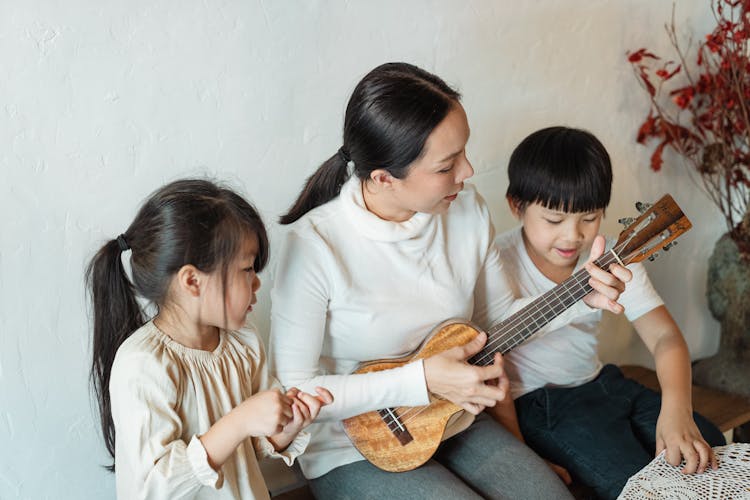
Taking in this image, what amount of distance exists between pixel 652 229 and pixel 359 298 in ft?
1.80

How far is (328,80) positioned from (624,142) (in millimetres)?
1012

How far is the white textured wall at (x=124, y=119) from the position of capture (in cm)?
144

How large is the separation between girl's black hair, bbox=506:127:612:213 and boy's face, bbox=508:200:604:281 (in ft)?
0.06

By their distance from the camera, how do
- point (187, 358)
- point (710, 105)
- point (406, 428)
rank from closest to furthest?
point (187, 358) → point (406, 428) → point (710, 105)

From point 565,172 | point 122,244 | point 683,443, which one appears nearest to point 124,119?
point 122,244

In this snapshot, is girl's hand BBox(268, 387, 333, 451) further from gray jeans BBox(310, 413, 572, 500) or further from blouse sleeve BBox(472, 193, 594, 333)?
blouse sleeve BBox(472, 193, 594, 333)

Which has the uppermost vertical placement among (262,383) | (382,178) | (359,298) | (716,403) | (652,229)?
(382,178)

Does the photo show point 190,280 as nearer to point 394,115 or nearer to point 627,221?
point 394,115

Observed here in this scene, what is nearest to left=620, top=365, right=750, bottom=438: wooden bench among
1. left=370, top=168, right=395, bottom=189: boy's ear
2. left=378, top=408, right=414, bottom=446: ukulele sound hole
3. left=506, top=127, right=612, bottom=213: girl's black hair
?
left=506, top=127, right=612, bottom=213: girl's black hair

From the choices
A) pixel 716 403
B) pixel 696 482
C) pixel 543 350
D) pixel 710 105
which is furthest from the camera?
pixel 710 105

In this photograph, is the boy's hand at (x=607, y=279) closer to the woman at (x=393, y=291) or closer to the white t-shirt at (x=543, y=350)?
the woman at (x=393, y=291)

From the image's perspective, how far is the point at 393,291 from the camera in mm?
1531

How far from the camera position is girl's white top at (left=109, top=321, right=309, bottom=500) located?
3.91ft

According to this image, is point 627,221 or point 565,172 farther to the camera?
point 565,172
